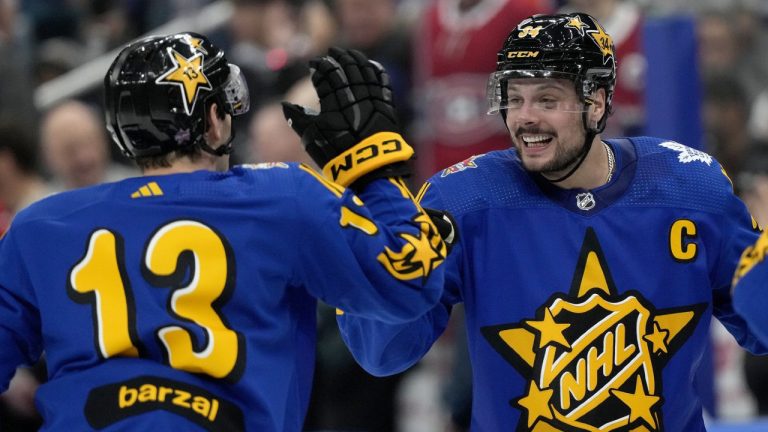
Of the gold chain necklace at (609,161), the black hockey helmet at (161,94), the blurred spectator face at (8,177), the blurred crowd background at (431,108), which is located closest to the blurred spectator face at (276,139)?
the blurred crowd background at (431,108)

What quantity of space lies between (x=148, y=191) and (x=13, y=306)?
1.22ft

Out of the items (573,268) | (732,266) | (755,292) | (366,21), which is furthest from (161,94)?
(366,21)

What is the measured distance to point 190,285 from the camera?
2760 millimetres

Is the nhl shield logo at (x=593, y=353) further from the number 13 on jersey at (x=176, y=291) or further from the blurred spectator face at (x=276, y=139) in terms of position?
the blurred spectator face at (x=276, y=139)

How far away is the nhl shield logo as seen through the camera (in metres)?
3.20

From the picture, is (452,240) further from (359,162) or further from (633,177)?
(633,177)

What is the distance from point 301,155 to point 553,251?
2331mm

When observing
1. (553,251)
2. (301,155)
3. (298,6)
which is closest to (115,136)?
(553,251)

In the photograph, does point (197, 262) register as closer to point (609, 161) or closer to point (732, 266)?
point (609, 161)

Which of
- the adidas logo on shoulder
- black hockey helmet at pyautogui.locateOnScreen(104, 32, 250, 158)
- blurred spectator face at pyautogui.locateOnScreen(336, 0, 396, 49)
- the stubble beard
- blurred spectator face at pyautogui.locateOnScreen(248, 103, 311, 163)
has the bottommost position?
blurred spectator face at pyautogui.locateOnScreen(248, 103, 311, 163)

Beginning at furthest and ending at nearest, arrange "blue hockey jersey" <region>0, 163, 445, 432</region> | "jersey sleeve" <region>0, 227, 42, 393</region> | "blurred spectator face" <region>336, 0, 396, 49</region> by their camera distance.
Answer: "blurred spectator face" <region>336, 0, 396, 49</region>
"jersey sleeve" <region>0, 227, 42, 393</region>
"blue hockey jersey" <region>0, 163, 445, 432</region>

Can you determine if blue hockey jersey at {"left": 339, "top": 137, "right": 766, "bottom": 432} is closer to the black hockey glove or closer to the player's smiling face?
the player's smiling face

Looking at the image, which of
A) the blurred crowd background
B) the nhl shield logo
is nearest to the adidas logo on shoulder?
the nhl shield logo

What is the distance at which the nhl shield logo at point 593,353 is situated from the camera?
10.5ft
